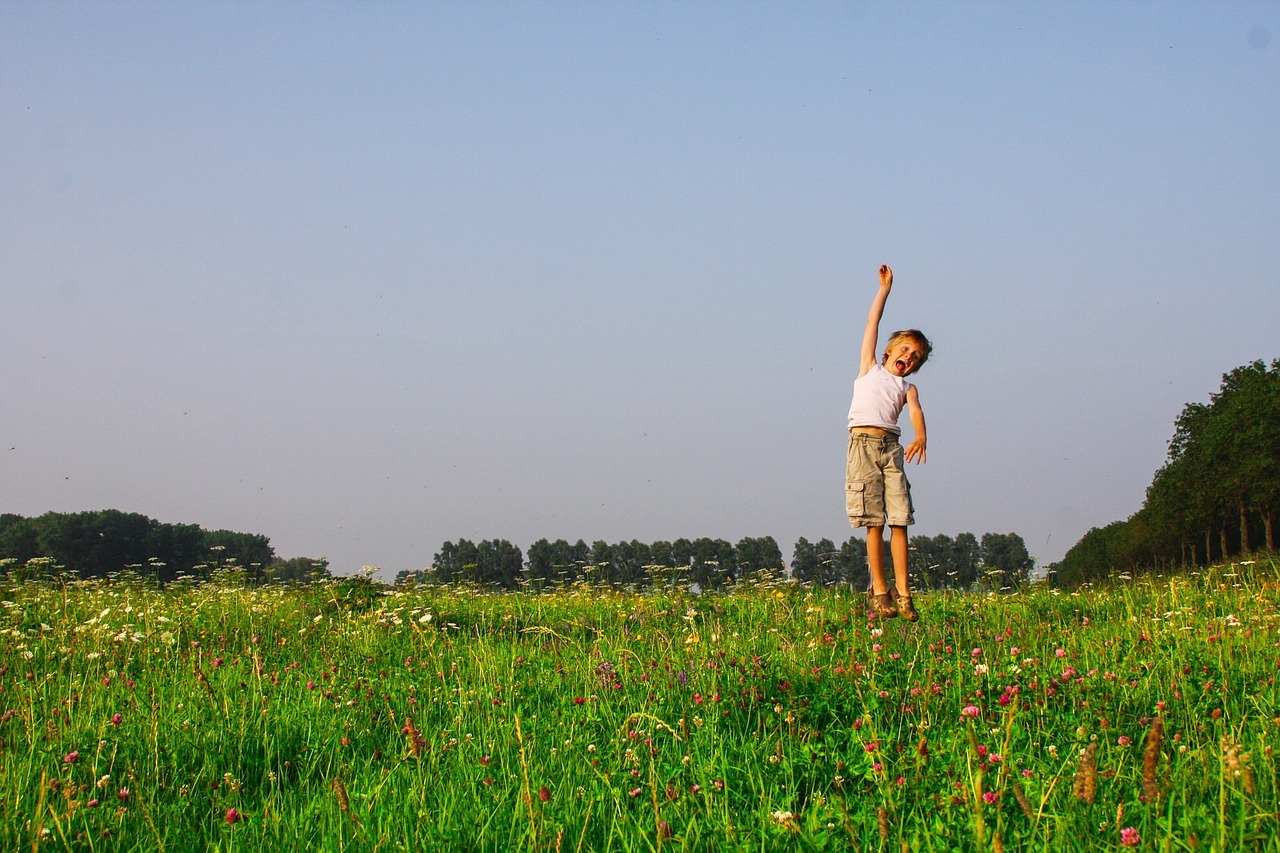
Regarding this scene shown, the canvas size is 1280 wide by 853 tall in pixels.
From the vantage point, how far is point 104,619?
822 cm

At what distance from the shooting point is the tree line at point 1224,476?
131 ft

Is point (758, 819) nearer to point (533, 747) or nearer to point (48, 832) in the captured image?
point (533, 747)

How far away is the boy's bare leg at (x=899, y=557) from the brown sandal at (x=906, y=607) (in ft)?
0.24

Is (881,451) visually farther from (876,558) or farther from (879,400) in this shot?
(876,558)

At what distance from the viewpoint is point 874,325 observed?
8.30 metres

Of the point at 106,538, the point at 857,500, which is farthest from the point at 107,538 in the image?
the point at 857,500

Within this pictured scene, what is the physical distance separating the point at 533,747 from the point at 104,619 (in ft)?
19.4

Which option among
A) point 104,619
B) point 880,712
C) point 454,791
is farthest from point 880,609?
point 104,619

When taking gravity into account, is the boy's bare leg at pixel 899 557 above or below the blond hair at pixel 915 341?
below

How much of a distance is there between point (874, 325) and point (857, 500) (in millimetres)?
1544

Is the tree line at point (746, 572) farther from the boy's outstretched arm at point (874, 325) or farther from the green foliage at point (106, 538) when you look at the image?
the green foliage at point (106, 538)

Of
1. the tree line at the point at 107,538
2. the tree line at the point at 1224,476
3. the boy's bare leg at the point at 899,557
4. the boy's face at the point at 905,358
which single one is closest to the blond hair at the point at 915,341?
the boy's face at the point at 905,358

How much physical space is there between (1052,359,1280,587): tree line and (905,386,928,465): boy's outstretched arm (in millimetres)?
30425

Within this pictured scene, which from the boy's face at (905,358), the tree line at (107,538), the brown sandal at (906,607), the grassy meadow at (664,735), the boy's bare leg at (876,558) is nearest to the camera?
the grassy meadow at (664,735)
